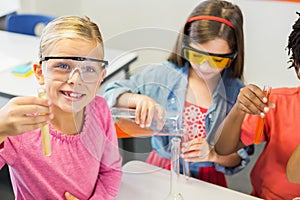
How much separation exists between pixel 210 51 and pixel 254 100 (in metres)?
0.20

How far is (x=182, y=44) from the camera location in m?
0.95

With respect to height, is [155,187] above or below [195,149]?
below

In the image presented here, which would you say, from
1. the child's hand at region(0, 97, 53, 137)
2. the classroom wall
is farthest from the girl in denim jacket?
the classroom wall

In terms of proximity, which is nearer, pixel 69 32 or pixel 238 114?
pixel 69 32

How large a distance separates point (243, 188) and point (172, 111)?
1.17m

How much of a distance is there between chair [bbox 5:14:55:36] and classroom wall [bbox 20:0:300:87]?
0.33m

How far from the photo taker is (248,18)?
2.23 m

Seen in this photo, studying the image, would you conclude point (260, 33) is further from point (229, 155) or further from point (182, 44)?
point (182, 44)

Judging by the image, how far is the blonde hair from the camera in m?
0.86

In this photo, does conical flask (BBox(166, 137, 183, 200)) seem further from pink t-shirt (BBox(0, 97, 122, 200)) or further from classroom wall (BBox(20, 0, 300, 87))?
classroom wall (BBox(20, 0, 300, 87))

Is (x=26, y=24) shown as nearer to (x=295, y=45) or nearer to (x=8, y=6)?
(x=8, y=6)

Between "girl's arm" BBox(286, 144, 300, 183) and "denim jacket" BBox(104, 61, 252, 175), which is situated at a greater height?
"denim jacket" BBox(104, 61, 252, 175)

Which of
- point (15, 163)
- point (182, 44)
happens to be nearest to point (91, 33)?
point (182, 44)

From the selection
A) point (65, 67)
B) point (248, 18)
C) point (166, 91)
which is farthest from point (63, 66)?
point (248, 18)
